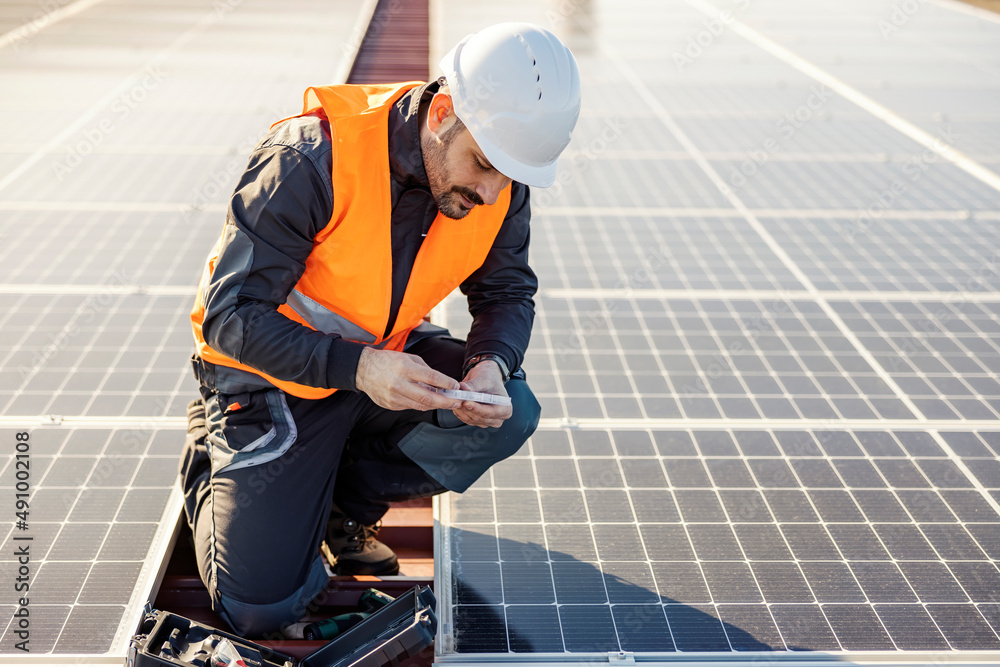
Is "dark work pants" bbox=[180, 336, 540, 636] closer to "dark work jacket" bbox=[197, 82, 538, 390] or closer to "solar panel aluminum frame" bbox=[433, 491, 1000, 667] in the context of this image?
"dark work jacket" bbox=[197, 82, 538, 390]

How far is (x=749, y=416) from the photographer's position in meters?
3.44

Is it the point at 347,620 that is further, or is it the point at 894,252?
the point at 894,252

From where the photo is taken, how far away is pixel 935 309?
4.32 meters

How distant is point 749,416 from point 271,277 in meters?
2.21

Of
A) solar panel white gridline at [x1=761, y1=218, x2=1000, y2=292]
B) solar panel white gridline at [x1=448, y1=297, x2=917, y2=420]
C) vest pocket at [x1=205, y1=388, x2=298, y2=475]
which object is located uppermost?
vest pocket at [x1=205, y1=388, x2=298, y2=475]

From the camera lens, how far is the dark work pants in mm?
2363

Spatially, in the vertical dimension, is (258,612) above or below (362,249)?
below

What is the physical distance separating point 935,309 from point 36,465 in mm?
4469

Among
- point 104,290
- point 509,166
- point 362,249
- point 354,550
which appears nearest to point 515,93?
point 509,166

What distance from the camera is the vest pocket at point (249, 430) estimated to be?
7.97 ft

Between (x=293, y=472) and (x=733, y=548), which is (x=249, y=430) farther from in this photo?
(x=733, y=548)

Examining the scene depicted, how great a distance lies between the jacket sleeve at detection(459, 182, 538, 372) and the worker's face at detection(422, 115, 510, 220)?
1.34 ft

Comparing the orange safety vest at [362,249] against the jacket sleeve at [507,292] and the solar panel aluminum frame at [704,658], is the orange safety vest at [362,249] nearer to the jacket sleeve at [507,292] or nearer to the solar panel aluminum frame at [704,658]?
the jacket sleeve at [507,292]

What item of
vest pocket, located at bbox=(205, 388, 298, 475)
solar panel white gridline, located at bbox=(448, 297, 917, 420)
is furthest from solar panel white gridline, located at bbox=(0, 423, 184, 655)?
solar panel white gridline, located at bbox=(448, 297, 917, 420)
